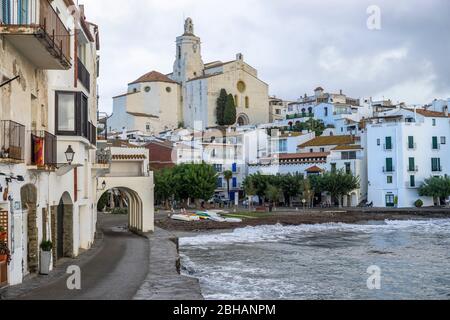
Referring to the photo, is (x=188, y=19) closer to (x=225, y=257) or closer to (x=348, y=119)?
(x=348, y=119)

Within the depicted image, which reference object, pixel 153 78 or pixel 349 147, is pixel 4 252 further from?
pixel 153 78

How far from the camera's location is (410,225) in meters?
53.1

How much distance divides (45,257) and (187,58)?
113 metres

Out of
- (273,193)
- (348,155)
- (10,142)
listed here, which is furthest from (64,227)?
(348,155)

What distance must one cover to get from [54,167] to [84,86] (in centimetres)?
896

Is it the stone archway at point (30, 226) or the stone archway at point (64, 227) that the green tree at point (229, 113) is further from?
the stone archway at point (30, 226)

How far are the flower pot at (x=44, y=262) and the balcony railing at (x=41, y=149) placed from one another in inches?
103

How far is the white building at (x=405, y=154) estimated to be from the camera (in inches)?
2702

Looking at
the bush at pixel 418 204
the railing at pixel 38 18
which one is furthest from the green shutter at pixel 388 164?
the railing at pixel 38 18

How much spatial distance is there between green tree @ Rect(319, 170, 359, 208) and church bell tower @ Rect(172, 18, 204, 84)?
63265 mm

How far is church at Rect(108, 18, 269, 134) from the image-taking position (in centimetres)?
11762

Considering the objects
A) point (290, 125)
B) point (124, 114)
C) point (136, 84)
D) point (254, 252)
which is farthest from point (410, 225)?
point (136, 84)

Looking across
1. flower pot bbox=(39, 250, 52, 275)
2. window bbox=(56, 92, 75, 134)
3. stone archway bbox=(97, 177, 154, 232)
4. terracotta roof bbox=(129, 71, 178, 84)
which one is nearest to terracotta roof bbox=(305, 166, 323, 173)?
stone archway bbox=(97, 177, 154, 232)

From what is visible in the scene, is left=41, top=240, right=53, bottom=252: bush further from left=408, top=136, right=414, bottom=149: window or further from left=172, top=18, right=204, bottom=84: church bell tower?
left=172, top=18, right=204, bottom=84: church bell tower
